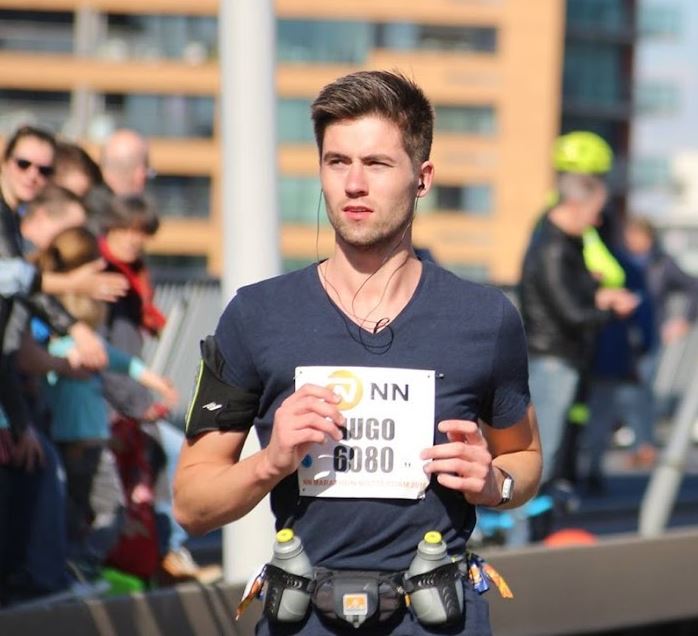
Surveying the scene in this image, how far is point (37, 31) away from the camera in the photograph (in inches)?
4129

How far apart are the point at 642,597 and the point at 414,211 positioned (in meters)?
4.48

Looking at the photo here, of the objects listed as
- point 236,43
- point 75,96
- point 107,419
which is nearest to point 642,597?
point 107,419

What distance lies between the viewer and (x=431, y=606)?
4.13 m

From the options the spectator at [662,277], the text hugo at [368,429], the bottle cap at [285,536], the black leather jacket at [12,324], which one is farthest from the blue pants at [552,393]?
the bottle cap at [285,536]

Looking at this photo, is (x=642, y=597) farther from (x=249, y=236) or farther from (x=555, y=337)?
(x=249, y=236)

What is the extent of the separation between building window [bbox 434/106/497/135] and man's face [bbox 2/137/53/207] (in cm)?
9954

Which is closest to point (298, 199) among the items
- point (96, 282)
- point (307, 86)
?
point (307, 86)

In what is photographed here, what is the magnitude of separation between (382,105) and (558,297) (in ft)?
18.5

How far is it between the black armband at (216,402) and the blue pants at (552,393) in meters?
5.59

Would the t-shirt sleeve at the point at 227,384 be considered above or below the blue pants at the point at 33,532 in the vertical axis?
above

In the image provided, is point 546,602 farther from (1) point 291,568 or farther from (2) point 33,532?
(1) point 291,568

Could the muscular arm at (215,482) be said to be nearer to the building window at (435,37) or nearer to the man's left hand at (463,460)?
the man's left hand at (463,460)

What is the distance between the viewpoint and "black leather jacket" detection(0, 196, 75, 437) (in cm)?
677

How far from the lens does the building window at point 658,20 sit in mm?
114938
